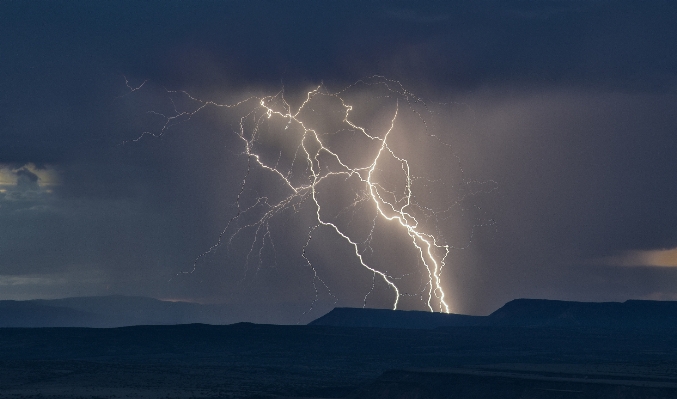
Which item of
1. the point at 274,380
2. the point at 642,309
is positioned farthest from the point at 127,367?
the point at 642,309

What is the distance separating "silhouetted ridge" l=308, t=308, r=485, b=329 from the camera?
177 meters

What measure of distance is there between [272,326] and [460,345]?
29723 mm

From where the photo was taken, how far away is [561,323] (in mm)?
177375

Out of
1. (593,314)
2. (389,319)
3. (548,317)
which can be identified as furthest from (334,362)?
(593,314)

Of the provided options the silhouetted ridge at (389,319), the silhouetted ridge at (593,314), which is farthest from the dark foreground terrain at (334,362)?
the silhouetted ridge at (389,319)

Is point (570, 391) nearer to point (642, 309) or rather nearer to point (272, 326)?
point (272, 326)

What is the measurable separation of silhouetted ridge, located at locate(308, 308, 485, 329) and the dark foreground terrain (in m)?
24.1

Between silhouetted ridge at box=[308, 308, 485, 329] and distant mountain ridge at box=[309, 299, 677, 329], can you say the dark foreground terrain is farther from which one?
silhouetted ridge at box=[308, 308, 485, 329]

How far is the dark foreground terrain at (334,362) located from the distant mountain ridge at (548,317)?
15661 mm

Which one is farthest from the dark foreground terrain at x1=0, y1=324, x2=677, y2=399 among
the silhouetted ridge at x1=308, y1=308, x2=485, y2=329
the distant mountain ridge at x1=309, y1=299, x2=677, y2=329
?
the silhouetted ridge at x1=308, y1=308, x2=485, y2=329

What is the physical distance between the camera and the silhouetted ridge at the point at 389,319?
177125 millimetres

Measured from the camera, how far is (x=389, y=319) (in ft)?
588

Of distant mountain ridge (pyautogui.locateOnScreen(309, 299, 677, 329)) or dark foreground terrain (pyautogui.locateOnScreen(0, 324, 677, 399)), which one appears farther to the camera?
distant mountain ridge (pyautogui.locateOnScreen(309, 299, 677, 329))

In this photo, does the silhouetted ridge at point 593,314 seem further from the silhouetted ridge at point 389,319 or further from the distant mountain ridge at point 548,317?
the silhouetted ridge at point 389,319
